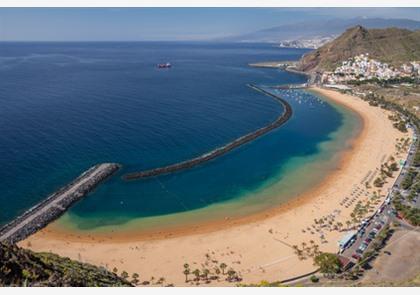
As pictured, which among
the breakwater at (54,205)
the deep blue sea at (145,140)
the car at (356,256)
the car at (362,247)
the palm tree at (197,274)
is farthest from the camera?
the deep blue sea at (145,140)

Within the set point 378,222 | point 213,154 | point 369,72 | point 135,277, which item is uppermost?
point 369,72

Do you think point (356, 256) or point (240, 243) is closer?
point (356, 256)

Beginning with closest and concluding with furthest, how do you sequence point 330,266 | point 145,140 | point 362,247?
1. point 330,266
2. point 362,247
3. point 145,140

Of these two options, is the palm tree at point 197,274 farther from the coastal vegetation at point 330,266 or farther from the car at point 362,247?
the car at point 362,247

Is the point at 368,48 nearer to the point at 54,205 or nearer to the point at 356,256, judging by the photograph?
the point at 356,256

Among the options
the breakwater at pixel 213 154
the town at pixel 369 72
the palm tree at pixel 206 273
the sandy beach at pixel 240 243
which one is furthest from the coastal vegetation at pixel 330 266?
the town at pixel 369 72

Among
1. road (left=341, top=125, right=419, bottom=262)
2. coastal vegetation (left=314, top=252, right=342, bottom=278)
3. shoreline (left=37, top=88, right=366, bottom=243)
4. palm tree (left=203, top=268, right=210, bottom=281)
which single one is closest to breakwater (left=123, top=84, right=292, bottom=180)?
shoreline (left=37, top=88, right=366, bottom=243)

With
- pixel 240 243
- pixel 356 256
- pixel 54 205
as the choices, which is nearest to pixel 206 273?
pixel 240 243
